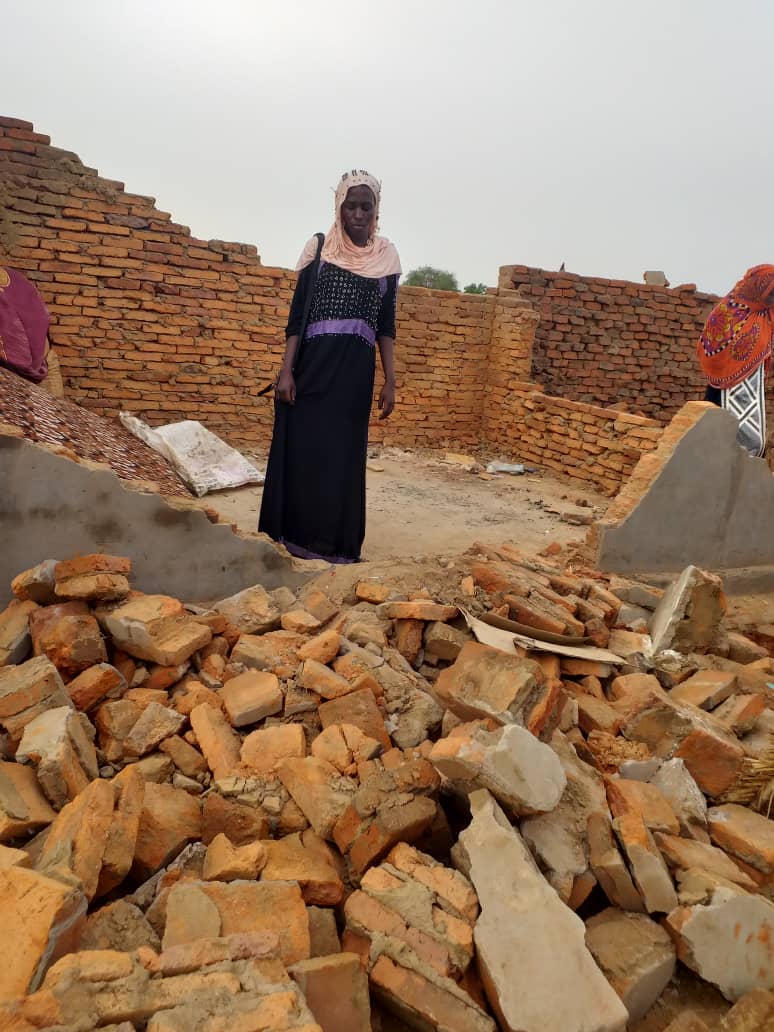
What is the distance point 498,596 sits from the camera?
119 inches

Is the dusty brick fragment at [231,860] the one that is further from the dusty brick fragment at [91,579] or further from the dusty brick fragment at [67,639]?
the dusty brick fragment at [91,579]

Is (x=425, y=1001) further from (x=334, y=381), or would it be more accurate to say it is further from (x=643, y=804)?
(x=334, y=381)

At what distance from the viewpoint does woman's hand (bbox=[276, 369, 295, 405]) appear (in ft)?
11.7

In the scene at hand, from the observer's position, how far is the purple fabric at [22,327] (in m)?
5.39

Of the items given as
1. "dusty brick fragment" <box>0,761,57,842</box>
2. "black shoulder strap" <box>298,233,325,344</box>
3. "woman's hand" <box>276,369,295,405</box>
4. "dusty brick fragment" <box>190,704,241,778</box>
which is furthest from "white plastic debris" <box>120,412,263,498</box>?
"dusty brick fragment" <box>0,761,57,842</box>

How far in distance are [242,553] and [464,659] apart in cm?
125

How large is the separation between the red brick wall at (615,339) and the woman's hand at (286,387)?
6284 millimetres

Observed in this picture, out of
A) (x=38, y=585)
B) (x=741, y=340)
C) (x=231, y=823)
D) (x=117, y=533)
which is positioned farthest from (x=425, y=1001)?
(x=741, y=340)

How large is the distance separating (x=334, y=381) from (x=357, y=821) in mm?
2430

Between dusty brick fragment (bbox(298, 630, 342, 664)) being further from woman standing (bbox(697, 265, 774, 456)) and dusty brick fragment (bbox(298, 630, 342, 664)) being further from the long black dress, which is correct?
woman standing (bbox(697, 265, 774, 456))

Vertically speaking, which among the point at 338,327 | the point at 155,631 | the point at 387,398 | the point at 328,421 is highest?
the point at 338,327

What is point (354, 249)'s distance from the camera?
3.41 m

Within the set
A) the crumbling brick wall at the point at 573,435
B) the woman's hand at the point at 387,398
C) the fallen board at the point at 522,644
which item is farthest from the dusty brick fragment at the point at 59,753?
the crumbling brick wall at the point at 573,435

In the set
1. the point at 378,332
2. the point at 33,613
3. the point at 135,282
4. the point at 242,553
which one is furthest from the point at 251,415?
the point at 33,613
